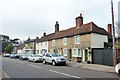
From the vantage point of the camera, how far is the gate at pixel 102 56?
17.4 meters

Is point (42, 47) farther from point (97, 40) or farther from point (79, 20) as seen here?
point (97, 40)

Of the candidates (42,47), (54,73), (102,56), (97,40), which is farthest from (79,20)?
(54,73)

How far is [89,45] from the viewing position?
2116 cm

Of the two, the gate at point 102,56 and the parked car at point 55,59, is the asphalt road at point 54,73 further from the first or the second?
the gate at point 102,56

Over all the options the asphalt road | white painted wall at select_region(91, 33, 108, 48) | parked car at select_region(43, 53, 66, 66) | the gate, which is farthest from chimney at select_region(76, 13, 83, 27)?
the asphalt road

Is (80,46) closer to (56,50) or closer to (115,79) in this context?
(56,50)

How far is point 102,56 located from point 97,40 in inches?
152

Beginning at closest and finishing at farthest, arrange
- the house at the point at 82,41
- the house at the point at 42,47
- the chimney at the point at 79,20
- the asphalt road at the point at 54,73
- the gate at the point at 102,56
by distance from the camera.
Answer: the asphalt road at the point at 54,73, the gate at the point at 102,56, the house at the point at 82,41, the chimney at the point at 79,20, the house at the point at 42,47

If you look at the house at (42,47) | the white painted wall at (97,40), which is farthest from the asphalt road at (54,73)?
the house at (42,47)

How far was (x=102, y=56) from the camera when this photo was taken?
18.7 m

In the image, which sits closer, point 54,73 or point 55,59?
point 54,73

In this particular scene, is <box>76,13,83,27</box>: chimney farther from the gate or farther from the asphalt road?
the asphalt road

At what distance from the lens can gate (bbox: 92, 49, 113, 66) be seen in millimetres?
17439

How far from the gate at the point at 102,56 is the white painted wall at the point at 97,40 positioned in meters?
1.35
